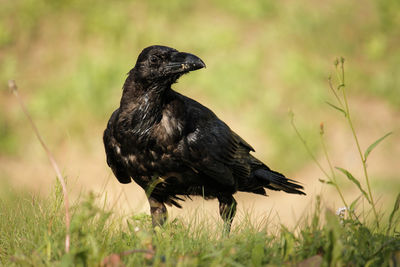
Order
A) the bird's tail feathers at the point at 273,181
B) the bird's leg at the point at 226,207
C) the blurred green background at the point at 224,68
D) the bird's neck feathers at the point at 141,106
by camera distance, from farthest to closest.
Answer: the blurred green background at the point at 224,68 → the bird's tail feathers at the point at 273,181 → the bird's leg at the point at 226,207 → the bird's neck feathers at the point at 141,106

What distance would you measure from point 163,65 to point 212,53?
6.20 m

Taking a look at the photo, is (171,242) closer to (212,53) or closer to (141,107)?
(141,107)

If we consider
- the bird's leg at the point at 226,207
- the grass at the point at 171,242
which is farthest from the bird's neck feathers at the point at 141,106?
the bird's leg at the point at 226,207

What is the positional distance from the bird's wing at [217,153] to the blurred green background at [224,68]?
3882 millimetres

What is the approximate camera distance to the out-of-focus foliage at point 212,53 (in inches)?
362

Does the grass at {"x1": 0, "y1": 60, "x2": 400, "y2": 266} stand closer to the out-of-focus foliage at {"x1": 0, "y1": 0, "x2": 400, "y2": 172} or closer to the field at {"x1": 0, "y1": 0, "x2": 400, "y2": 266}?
the field at {"x1": 0, "y1": 0, "x2": 400, "y2": 266}

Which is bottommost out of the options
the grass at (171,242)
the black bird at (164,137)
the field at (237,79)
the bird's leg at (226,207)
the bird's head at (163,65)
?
the grass at (171,242)

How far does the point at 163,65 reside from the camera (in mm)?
4027

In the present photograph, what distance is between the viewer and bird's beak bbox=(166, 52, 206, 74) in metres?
4.01

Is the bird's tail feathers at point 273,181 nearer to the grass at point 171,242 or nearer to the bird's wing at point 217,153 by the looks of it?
the bird's wing at point 217,153

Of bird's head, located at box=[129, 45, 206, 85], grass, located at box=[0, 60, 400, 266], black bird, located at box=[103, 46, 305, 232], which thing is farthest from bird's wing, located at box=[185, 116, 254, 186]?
grass, located at box=[0, 60, 400, 266]

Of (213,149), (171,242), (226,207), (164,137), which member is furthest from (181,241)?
(226,207)

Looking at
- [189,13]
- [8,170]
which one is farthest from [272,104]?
[8,170]

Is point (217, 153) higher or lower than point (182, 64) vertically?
lower
